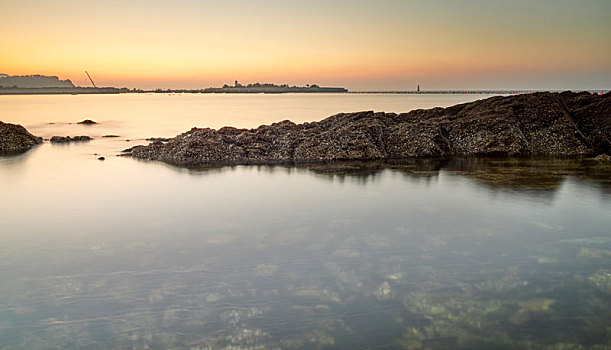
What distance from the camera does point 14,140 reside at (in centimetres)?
2295

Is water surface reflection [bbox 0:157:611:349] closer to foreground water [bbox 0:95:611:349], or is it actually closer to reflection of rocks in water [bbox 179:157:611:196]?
foreground water [bbox 0:95:611:349]

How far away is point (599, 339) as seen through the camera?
4.64m

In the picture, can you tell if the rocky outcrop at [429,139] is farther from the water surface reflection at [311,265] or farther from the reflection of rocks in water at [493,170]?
the water surface reflection at [311,265]

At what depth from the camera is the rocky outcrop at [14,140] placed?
22.1 meters

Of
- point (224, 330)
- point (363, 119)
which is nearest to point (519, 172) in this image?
point (363, 119)

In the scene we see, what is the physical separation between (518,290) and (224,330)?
4.15 meters

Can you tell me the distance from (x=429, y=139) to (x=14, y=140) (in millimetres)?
22928

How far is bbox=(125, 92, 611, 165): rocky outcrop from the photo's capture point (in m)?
18.0

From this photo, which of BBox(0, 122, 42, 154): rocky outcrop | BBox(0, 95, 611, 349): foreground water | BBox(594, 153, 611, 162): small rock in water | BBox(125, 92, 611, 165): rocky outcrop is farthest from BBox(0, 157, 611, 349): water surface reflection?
BBox(0, 122, 42, 154): rocky outcrop

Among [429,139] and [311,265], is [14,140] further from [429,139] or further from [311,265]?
[311,265]

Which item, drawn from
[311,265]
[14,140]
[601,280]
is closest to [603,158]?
[601,280]

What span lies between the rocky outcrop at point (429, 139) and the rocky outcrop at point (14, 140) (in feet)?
23.9

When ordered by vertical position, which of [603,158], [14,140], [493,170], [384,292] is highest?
[14,140]

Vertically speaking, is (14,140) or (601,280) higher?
(14,140)
